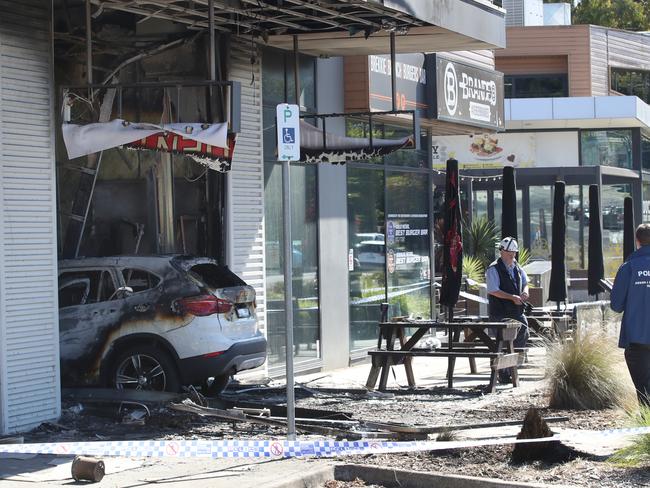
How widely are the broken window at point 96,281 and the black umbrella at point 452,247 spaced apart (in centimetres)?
456

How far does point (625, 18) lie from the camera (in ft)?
202

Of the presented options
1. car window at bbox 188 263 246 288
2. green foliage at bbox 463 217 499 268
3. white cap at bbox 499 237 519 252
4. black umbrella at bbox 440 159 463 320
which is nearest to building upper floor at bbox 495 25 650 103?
green foliage at bbox 463 217 499 268

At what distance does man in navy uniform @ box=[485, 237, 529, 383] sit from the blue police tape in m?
5.40

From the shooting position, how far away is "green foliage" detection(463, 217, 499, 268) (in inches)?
1150

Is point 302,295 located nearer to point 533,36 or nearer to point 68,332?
point 68,332

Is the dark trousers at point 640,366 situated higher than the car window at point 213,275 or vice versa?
the car window at point 213,275

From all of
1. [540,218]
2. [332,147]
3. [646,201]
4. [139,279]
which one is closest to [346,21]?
[332,147]

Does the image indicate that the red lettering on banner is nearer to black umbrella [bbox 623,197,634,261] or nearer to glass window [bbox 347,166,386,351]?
glass window [bbox 347,166,386,351]

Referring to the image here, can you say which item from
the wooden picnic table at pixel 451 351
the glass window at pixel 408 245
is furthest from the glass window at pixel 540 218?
the wooden picnic table at pixel 451 351

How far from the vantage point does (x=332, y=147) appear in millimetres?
15734

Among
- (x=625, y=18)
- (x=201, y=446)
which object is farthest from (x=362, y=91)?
(x=625, y=18)

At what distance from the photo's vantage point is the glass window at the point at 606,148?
38062 millimetres

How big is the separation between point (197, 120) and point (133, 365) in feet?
11.1

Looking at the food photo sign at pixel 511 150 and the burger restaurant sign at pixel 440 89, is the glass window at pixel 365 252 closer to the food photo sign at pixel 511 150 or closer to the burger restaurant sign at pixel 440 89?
the burger restaurant sign at pixel 440 89
